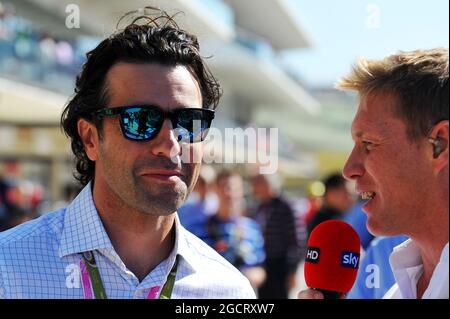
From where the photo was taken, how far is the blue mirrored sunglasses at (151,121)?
203 centimetres

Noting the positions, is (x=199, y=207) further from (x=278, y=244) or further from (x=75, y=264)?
(x=75, y=264)

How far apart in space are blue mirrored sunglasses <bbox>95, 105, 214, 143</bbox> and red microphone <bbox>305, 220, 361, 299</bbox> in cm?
48

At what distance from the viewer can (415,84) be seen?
1.69 metres

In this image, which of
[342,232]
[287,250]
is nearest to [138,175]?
[342,232]

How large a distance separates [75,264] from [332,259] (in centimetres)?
74

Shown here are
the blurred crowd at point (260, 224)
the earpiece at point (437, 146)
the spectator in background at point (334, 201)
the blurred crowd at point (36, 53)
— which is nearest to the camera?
the earpiece at point (437, 146)

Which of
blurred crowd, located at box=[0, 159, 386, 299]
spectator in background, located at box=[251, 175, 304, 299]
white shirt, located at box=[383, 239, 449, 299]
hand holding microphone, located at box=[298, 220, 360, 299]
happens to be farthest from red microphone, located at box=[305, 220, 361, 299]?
spectator in background, located at box=[251, 175, 304, 299]

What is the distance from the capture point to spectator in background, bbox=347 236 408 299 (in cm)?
278

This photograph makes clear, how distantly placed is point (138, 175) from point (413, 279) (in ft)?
2.77

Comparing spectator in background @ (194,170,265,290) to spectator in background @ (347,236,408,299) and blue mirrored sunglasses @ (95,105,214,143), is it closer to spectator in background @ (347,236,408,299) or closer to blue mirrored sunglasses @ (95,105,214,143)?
spectator in background @ (347,236,408,299)

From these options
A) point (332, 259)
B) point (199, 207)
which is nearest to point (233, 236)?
point (199, 207)

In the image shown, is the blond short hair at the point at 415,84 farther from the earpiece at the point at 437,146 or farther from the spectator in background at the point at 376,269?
the spectator in background at the point at 376,269

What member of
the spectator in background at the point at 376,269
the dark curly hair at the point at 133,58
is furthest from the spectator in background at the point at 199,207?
the dark curly hair at the point at 133,58

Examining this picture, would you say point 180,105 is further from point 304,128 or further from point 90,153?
point 304,128
